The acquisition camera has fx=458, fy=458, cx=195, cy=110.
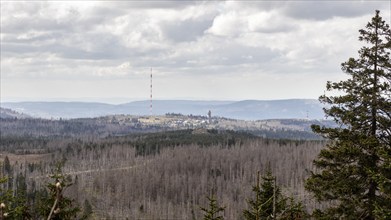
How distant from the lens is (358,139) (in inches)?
811

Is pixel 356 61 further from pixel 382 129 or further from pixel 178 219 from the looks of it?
pixel 178 219

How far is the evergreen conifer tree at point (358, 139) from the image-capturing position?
20.2m

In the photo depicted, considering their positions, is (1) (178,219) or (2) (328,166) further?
(1) (178,219)

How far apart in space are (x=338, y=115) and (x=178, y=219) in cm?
16254

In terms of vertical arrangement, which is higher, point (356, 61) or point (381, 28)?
point (381, 28)

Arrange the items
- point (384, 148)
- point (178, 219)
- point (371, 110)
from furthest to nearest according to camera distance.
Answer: point (178, 219) < point (371, 110) < point (384, 148)

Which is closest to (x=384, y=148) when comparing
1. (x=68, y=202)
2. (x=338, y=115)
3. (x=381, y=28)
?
(x=338, y=115)

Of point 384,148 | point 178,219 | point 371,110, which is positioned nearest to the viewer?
point 384,148

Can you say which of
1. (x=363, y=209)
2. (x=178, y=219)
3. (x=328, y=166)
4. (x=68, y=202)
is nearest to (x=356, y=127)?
(x=328, y=166)

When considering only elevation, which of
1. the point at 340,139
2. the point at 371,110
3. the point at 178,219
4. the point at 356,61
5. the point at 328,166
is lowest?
the point at 178,219

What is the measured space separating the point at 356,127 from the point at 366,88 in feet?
6.20

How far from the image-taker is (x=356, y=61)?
21422 mm

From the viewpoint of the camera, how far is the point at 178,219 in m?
178

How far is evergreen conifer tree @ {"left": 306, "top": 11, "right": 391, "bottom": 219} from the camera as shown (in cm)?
2020
